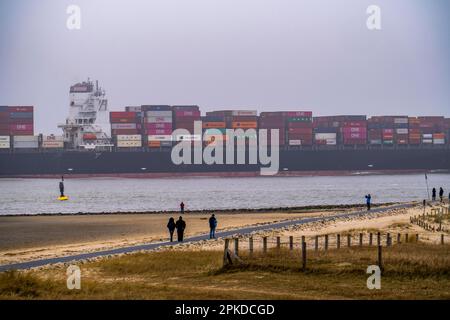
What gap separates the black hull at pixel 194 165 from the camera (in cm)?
12738

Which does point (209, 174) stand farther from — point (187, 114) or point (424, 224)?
point (424, 224)

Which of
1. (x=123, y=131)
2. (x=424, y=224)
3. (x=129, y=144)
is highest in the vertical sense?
(x=123, y=131)

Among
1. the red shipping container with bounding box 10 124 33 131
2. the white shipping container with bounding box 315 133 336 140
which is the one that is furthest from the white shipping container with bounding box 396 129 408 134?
the red shipping container with bounding box 10 124 33 131

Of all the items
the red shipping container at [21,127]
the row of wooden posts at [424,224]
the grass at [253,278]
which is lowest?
the row of wooden posts at [424,224]

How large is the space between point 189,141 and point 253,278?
108920 millimetres

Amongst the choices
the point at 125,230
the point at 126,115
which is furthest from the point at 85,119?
the point at 125,230

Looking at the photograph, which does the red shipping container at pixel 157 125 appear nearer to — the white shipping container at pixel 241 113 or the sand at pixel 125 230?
the white shipping container at pixel 241 113

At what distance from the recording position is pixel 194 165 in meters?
133

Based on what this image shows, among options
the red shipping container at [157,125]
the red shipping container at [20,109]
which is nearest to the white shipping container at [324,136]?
the red shipping container at [157,125]

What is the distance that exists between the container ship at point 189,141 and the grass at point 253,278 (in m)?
104

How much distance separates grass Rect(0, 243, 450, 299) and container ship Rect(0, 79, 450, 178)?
104 m

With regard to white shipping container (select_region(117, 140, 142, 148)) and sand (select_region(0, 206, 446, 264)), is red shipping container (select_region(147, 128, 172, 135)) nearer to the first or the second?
white shipping container (select_region(117, 140, 142, 148))

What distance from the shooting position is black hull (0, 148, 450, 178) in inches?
5015
